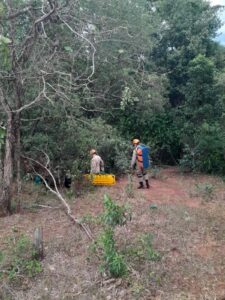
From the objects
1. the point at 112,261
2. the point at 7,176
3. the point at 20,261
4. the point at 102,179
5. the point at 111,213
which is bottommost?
the point at 20,261

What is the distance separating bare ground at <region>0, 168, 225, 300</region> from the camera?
5.62 meters

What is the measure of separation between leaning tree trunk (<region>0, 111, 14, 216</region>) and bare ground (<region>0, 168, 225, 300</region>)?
32 cm

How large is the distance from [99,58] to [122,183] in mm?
4027

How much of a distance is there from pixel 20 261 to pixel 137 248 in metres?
1.87

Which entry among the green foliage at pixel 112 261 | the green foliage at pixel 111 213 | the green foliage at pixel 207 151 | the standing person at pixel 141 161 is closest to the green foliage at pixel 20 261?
the green foliage at pixel 112 261

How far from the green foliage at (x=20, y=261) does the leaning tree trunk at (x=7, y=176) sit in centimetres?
175

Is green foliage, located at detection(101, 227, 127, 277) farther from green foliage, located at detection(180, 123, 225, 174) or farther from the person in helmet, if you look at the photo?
green foliage, located at detection(180, 123, 225, 174)

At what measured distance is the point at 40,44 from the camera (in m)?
9.80

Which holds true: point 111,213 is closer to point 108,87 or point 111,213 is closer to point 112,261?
point 112,261

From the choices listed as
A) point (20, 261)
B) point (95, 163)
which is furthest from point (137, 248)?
point (95, 163)

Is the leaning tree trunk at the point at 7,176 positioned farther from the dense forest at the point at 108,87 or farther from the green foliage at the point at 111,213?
the green foliage at the point at 111,213

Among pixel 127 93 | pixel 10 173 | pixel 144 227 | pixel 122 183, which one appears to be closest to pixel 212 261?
pixel 144 227

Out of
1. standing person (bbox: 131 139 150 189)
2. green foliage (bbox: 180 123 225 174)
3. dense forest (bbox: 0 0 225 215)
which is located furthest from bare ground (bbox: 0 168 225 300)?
green foliage (bbox: 180 123 225 174)

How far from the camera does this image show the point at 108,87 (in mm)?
13922
